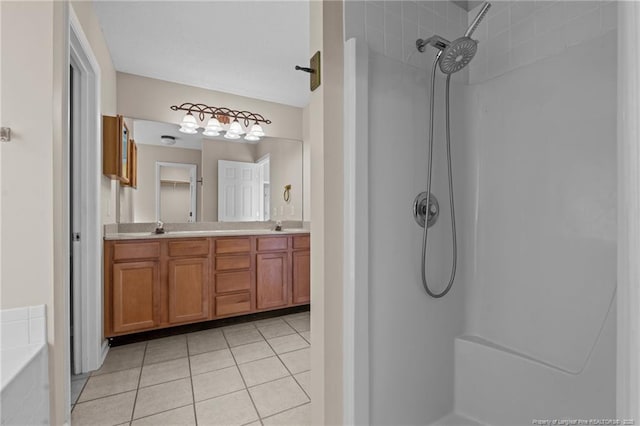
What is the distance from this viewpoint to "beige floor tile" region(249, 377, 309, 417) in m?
1.65

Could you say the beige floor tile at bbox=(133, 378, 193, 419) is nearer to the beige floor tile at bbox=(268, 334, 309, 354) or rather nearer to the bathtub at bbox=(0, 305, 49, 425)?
the bathtub at bbox=(0, 305, 49, 425)

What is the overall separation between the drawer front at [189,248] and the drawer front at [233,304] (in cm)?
45

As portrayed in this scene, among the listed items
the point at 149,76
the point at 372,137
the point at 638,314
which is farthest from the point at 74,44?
the point at 638,314

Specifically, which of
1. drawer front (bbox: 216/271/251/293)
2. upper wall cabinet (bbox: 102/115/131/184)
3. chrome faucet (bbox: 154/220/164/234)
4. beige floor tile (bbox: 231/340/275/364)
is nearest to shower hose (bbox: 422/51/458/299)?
beige floor tile (bbox: 231/340/275/364)

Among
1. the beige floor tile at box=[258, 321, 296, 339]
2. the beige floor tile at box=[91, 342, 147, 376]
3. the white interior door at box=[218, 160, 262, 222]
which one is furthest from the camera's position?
the white interior door at box=[218, 160, 262, 222]

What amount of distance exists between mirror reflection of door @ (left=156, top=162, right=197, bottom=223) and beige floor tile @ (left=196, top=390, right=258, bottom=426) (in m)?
1.90

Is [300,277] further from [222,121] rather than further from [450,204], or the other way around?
[450,204]

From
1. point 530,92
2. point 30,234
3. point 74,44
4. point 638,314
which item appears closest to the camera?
point 638,314

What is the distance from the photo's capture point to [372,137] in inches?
52.1

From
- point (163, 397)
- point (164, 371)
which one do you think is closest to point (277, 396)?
point (163, 397)

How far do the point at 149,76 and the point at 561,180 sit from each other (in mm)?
3307

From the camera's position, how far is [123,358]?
7.28ft

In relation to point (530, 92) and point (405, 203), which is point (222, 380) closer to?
point (405, 203)

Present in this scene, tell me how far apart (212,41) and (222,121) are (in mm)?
972
